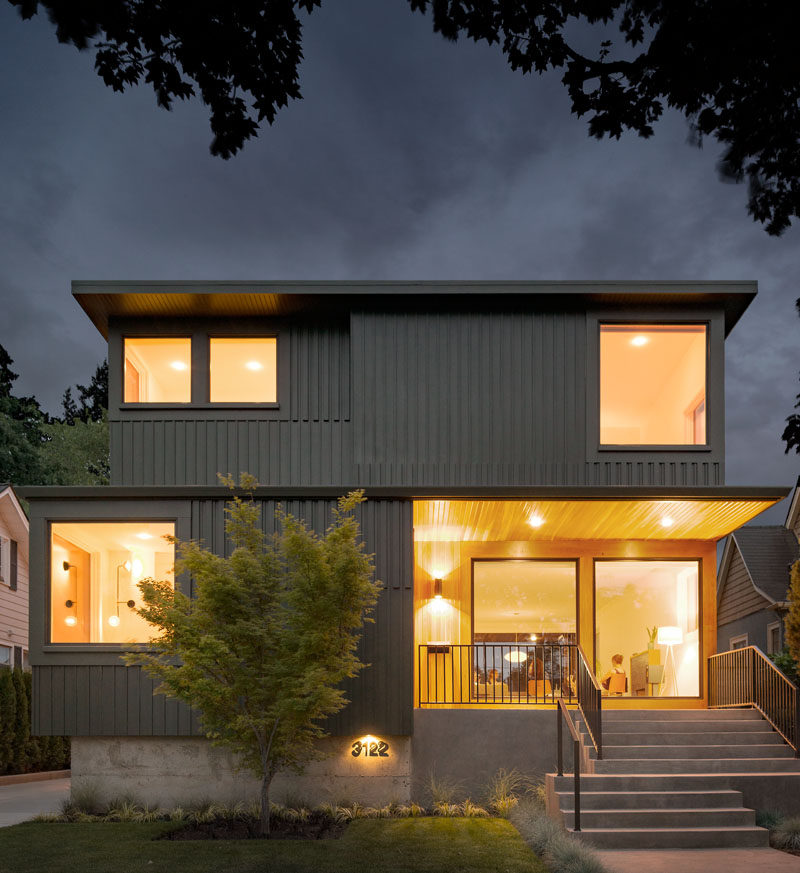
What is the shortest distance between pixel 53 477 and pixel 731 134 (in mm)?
28629

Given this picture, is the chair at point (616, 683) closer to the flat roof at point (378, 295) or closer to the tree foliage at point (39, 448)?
the flat roof at point (378, 295)

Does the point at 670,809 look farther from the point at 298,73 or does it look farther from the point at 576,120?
the point at 298,73

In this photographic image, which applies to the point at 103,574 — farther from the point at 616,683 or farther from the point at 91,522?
the point at 616,683

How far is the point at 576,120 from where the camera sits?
14.2 feet

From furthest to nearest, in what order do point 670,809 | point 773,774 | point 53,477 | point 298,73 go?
point 53,477, point 773,774, point 670,809, point 298,73

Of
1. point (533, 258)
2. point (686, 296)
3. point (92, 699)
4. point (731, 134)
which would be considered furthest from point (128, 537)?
point (533, 258)

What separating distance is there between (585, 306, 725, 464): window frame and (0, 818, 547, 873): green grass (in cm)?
499

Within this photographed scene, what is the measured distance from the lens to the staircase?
857 centimetres

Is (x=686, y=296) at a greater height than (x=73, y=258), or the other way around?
(x=73, y=258)

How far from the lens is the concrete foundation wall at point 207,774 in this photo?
34.2 ft

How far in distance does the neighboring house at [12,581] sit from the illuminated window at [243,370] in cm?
925

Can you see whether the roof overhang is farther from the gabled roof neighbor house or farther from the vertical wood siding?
the vertical wood siding

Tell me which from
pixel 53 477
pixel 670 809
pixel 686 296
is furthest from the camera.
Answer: pixel 53 477

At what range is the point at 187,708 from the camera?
34.5 ft
